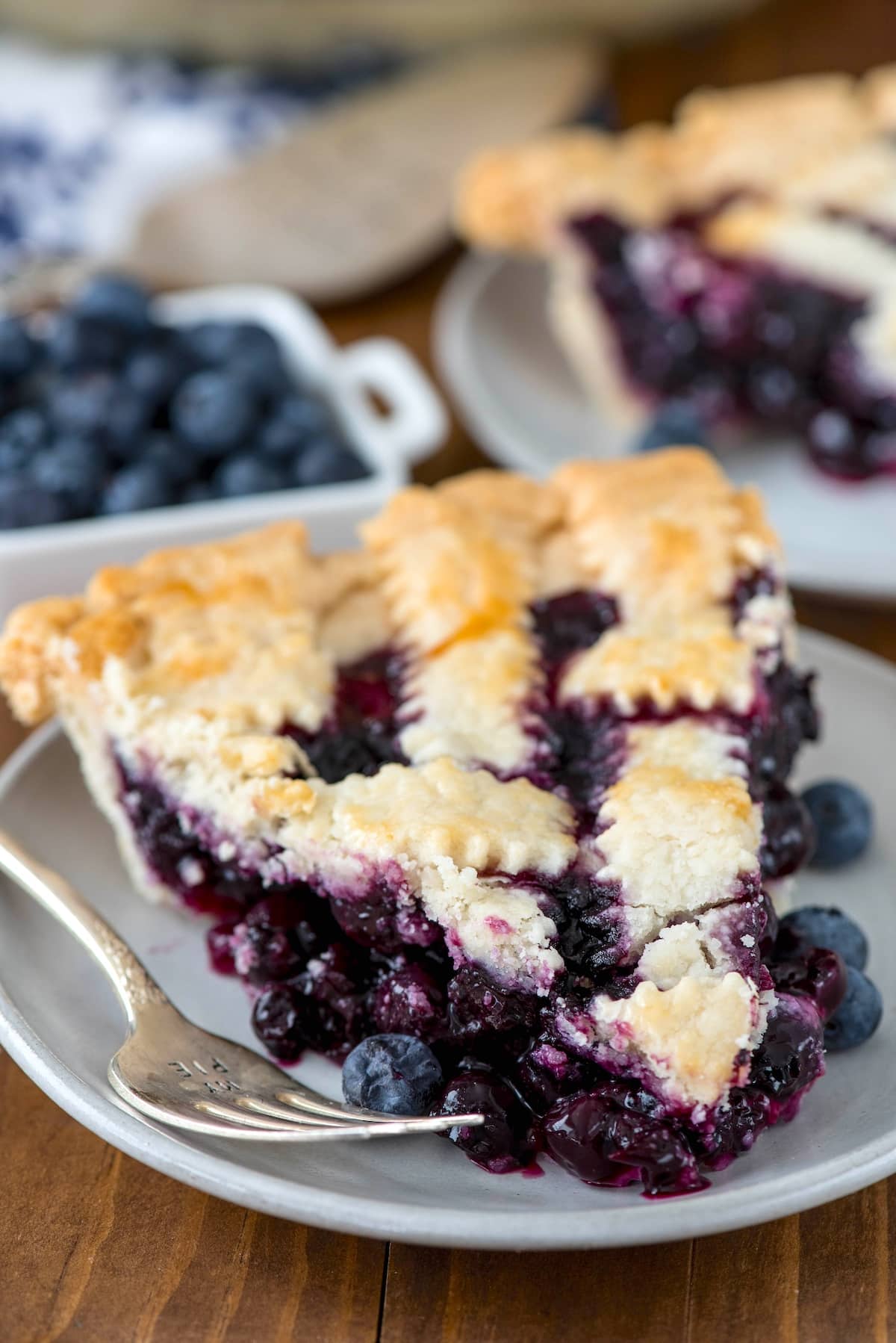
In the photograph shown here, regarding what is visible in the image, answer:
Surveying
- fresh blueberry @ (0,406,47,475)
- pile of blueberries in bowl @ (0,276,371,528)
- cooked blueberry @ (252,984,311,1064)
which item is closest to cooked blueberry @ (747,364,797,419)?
pile of blueberries in bowl @ (0,276,371,528)

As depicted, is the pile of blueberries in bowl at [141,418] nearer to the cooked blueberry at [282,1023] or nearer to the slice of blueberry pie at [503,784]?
the slice of blueberry pie at [503,784]

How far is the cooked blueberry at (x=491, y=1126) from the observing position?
173 centimetres

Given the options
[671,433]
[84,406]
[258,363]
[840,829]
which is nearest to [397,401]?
[258,363]

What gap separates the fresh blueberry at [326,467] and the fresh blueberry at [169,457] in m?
0.20

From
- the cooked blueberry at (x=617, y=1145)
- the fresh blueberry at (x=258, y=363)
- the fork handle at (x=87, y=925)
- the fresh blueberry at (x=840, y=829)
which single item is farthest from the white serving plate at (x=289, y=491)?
the cooked blueberry at (x=617, y=1145)

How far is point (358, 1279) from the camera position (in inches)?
67.7

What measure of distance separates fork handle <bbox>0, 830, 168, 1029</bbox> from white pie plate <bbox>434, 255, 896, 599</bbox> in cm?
144

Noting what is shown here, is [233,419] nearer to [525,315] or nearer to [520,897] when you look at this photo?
[525,315]

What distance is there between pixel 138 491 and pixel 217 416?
24 centimetres

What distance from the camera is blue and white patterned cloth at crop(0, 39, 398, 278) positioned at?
4.59m

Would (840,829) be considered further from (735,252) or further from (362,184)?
(362,184)

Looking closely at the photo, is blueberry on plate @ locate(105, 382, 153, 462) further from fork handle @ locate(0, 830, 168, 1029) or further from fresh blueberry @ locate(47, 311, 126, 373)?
fork handle @ locate(0, 830, 168, 1029)

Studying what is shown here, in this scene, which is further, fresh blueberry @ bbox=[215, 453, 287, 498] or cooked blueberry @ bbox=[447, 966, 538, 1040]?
fresh blueberry @ bbox=[215, 453, 287, 498]

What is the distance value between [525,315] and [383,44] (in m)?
1.71
